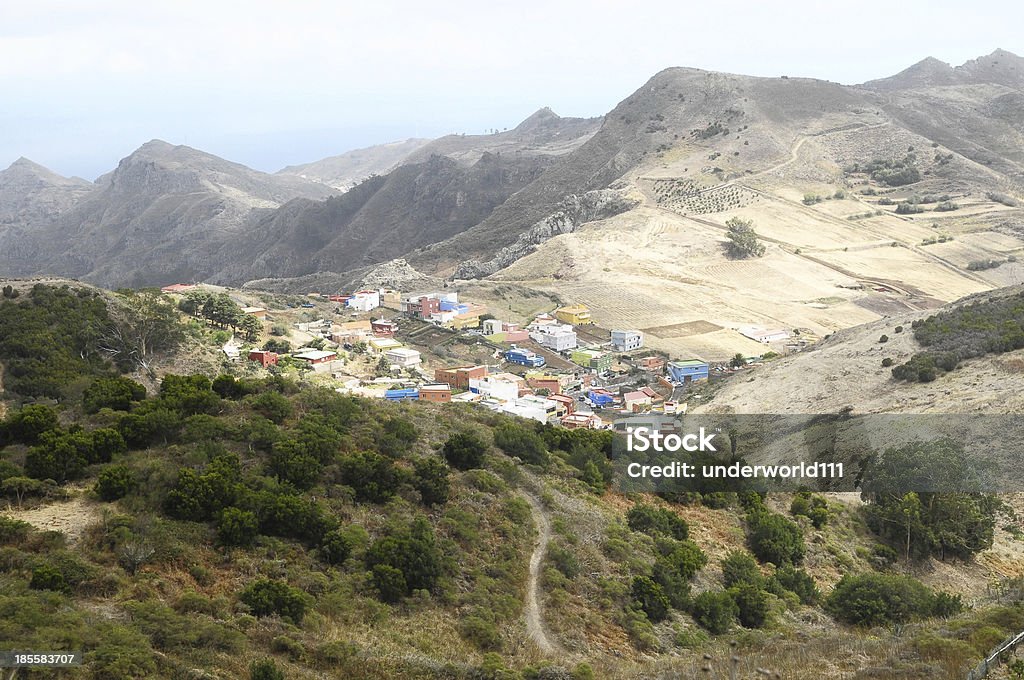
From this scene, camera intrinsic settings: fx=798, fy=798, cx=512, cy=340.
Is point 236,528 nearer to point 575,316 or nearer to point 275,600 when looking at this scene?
point 275,600

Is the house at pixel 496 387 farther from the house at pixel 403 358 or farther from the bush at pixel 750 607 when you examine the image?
the bush at pixel 750 607

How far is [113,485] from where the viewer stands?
13.7 meters

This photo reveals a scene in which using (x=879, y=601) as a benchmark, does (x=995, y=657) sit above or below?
above

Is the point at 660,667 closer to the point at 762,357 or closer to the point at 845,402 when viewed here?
the point at 845,402

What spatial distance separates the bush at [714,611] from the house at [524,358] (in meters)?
40.4

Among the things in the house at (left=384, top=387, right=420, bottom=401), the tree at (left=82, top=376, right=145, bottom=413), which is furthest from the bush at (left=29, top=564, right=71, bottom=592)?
the house at (left=384, top=387, right=420, bottom=401)

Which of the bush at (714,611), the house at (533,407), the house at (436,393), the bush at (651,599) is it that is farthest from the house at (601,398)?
the bush at (651,599)

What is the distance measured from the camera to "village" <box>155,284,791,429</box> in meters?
41.5

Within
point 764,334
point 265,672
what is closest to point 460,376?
point 764,334

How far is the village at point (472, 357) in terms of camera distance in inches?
1634

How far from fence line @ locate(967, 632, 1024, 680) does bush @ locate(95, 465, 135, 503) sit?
1306cm

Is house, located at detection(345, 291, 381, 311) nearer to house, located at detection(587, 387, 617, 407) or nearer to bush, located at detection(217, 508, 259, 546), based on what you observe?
house, located at detection(587, 387, 617, 407)

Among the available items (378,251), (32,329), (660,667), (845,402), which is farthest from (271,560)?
(378,251)

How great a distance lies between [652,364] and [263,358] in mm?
26015
